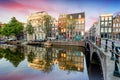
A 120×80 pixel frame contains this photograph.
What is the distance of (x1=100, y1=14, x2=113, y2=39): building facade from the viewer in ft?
176

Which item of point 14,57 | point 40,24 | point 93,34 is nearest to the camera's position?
point 14,57

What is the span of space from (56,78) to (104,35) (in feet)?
149

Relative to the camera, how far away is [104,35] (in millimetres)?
55406

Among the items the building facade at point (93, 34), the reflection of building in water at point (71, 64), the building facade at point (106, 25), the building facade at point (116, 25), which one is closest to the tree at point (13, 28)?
the building facade at point (93, 34)

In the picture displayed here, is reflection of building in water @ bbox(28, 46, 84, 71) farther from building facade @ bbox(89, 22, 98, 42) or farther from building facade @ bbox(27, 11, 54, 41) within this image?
building facade @ bbox(27, 11, 54, 41)

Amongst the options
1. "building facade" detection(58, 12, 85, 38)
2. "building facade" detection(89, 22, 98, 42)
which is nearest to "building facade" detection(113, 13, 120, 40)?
"building facade" detection(89, 22, 98, 42)

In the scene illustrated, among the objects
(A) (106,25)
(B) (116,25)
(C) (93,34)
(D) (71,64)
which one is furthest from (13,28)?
(D) (71,64)

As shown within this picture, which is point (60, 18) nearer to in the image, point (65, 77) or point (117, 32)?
point (117, 32)

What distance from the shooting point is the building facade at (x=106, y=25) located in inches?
2108

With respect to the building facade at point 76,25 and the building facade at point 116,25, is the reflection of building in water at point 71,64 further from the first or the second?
the building facade at point 116,25

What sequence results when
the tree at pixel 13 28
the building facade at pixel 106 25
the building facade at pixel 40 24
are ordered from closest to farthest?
the building facade at pixel 40 24 → the building facade at pixel 106 25 → the tree at pixel 13 28

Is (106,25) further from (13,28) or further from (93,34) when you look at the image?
(13,28)

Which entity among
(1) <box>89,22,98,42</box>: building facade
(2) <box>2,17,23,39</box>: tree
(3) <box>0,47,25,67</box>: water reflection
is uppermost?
(2) <box>2,17,23,39</box>: tree

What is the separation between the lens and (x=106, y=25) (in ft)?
178
